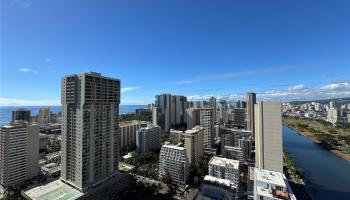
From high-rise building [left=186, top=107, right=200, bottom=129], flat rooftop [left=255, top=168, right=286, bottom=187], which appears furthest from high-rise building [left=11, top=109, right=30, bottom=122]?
flat rooftop [left=255, top=168, right=286, bottom=187]

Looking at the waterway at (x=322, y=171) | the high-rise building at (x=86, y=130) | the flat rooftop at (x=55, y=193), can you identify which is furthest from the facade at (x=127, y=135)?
the waterway at (x=322, y=171)

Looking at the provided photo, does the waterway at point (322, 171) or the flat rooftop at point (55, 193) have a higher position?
the flat rooftop at point (55, 193)

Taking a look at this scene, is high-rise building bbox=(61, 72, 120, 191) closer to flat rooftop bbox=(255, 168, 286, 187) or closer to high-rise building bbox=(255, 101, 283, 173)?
flat rooftop bbox=(255, 168, 286, 187)

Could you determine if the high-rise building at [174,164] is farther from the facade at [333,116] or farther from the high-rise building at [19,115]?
the facade at [333,116]

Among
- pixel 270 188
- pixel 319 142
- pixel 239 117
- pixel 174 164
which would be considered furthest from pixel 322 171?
pixel 239 117

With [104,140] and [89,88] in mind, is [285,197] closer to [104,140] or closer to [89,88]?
[104,140]
